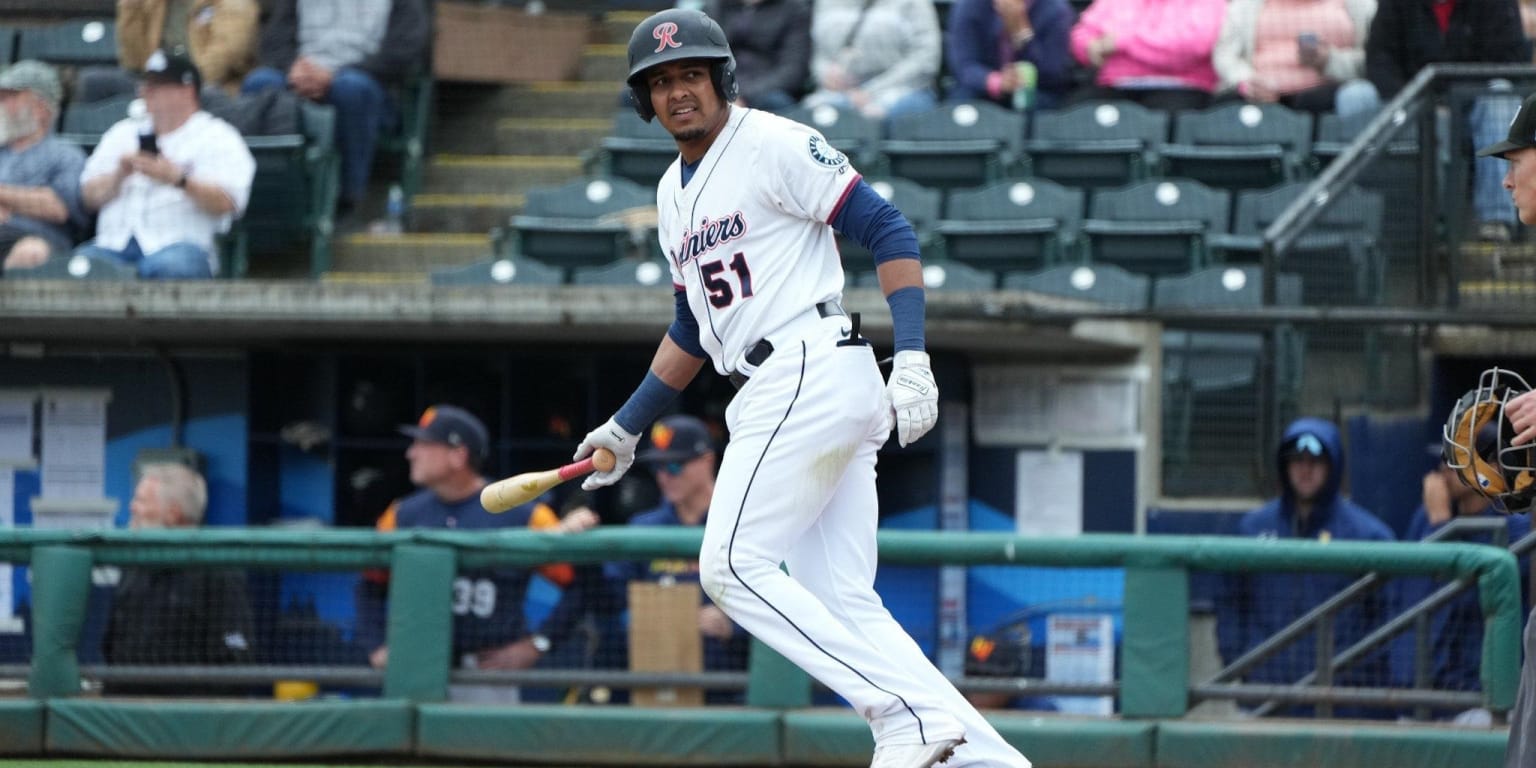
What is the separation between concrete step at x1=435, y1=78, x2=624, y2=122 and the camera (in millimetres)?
10391

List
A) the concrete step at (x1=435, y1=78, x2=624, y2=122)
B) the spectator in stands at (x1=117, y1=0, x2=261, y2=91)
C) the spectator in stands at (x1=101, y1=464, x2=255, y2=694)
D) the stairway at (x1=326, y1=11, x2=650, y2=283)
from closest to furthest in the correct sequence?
the spectator in stands at (x1=101, y1=464, x2=255, y2=694) → the stairway at (x1=326, y1=11, x2=650, y2=283) → the spectator in stands at (x1=117, y1=0, x2=261, y2=91) → the concrete step at (x1=435, y1=78, x2=624, y2=122)

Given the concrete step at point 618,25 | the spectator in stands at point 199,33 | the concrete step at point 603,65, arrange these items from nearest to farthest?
the spectator in stands at point 199,33
the concrete step at point 603,65
the concrete step at point 618,25

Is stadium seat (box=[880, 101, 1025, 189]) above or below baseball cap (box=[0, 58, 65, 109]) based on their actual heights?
below

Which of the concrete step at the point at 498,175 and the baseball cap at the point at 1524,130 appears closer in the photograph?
the baseball cap at the point at 1524,130

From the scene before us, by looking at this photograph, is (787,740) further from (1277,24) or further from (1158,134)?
(1277,24)

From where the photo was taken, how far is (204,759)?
231 inches

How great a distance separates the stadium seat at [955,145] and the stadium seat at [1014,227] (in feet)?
1.12

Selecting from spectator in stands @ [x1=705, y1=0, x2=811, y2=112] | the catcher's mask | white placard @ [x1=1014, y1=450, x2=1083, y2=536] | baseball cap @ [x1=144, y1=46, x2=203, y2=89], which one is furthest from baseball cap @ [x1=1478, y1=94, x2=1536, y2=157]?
baseball cap @ [x1=144, y1=46, x2=203, y2=89]

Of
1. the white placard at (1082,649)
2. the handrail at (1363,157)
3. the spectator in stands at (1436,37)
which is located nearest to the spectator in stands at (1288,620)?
the white placard at (1082,649)

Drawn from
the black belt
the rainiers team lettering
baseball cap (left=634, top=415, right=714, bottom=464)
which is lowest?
baseball cap (left=634, top=415, right=714, bottom=464)

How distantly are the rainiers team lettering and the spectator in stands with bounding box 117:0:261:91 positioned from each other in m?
5.99

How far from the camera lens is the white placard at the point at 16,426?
26.4 ft

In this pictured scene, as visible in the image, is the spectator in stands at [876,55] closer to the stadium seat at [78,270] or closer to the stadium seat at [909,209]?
Answer: the stadium seat at [909,209]

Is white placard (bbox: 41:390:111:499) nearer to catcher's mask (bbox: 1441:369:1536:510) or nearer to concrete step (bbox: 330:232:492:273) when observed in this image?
concrete step (bbox: 330:232:492:273)
